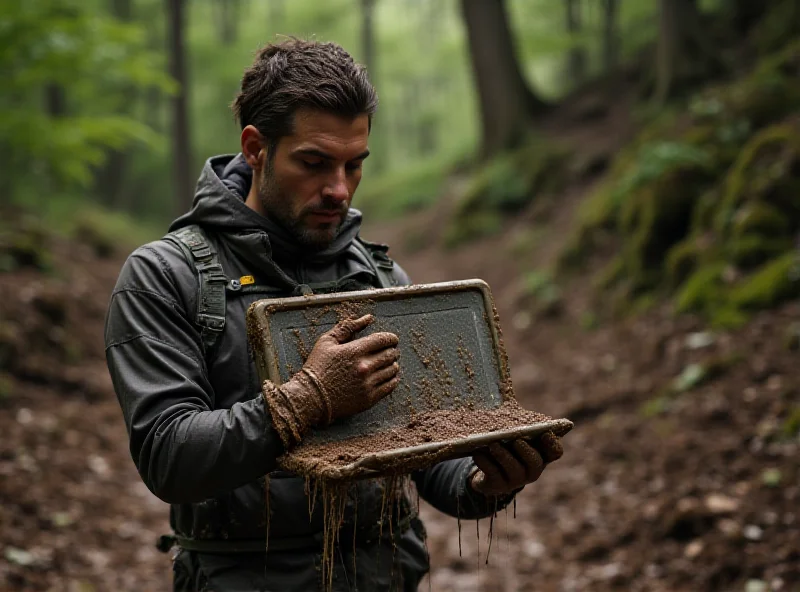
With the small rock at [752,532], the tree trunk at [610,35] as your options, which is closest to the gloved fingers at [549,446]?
the small rock at [752,532]

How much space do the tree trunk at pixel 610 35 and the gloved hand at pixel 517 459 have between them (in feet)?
53.2

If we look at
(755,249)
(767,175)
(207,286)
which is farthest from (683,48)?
(207,286)

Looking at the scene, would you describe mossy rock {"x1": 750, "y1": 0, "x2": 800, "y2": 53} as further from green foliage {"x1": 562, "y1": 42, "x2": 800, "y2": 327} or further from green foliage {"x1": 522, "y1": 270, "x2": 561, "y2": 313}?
green foliage {"x1": 522, "y1": 270, "x2": 561, "y2": 313}

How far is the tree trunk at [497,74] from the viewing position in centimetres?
1580

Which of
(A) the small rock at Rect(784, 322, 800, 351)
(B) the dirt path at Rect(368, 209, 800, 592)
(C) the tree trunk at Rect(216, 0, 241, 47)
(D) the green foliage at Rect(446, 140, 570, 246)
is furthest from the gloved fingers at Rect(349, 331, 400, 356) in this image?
(C) the tree trunk at Rect(216, 0, 241, 47)

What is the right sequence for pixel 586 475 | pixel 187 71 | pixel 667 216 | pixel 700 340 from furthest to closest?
pixel 187 71
pixel 667 216
pixel 700 340
pixel 586 475

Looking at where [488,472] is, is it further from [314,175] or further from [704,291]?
[704,291]

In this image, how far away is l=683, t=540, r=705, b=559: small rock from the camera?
4.75m

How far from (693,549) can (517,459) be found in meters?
3.20

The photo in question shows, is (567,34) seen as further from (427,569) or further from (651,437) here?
(427,569)

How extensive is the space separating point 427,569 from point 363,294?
1060 mm

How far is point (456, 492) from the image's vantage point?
263 centimetres

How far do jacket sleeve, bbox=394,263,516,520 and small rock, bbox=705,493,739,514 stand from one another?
2.94 meters

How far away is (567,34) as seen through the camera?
18.1 m
